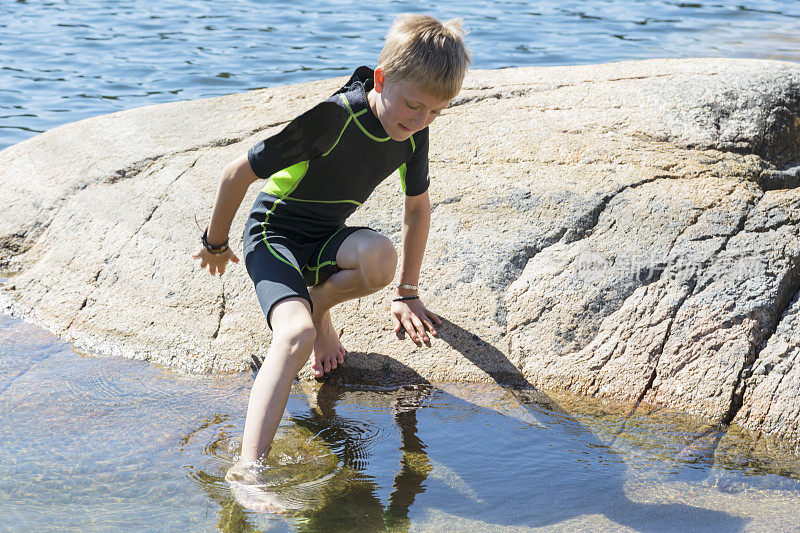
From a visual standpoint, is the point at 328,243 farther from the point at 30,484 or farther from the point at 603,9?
the point at 603,9

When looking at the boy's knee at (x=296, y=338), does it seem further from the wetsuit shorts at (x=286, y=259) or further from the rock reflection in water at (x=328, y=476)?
the rock reflection in water at (x=328, y=476)

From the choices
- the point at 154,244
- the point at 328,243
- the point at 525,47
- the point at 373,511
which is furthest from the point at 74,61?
the point at 373,511

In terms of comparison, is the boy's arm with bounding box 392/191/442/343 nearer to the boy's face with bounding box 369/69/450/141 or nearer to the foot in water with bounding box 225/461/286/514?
the boy's face with bounding box 369/69/450/141

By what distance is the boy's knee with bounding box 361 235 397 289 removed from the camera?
9.73 ft

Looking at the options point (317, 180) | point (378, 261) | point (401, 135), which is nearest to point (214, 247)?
point (317, 180)

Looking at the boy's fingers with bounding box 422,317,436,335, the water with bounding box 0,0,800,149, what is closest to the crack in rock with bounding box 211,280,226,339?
the boy's fingers with bounding box 422,317,436,335

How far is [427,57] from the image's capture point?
2.66 metres

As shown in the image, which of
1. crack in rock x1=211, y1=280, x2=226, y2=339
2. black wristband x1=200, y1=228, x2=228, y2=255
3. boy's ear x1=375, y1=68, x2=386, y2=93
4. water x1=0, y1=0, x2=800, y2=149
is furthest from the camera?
water x1=0, y1=0, x2=800, y2=149

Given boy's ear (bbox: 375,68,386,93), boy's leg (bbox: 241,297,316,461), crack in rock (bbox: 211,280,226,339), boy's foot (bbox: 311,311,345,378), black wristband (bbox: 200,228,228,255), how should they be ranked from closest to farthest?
boy's leg (bbox: 241,297,316,461) < boy's ear (bbox: 375,68,386,93) < black wristband (bbox: 200,228,228,255) < boy's foot (bbox: 311,311,345,378) < crack in rock (bbox: 211,280,226,339)

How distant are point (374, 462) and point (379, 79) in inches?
50.6

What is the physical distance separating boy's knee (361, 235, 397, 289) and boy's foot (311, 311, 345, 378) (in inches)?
11.0

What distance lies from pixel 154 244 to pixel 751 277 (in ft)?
8.38

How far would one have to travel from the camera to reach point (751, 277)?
3039 mm

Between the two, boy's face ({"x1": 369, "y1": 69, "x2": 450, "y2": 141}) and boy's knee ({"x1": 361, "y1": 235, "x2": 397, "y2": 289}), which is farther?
boy's knee ({"x1": 361, "y1": 235, "x2": 397, "y2": 289})
